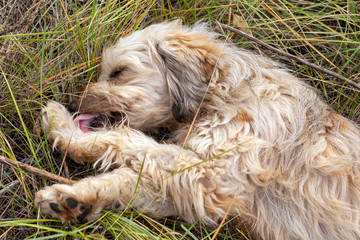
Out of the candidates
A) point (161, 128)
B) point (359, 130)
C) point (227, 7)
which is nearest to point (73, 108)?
point (161, 128)

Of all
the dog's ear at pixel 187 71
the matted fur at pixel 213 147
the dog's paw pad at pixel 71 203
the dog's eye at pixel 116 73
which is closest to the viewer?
the dog's paw pad at pixel 71 203

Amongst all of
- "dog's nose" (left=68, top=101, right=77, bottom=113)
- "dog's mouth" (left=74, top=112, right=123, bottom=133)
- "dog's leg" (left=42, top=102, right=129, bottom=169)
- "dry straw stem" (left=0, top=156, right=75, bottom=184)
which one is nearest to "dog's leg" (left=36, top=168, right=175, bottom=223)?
"dry straw stem" (left=0, top=156, right=75, bottom=184)

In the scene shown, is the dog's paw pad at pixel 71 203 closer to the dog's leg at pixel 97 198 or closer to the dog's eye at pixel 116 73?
the dog's leg at pixel 97 198

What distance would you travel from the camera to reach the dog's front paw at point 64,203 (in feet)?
8.57

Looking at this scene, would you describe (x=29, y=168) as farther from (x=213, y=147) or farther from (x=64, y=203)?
(x=213, y=147)

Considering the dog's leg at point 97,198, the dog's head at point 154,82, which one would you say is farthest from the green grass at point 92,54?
the dog's head at point 154,82

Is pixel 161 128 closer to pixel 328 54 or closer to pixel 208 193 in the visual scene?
pixel 208 193

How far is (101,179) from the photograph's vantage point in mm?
2828

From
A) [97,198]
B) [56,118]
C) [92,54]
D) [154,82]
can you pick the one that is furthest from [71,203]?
[92,54]

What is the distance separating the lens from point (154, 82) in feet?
11.0

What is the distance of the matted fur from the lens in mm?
2887

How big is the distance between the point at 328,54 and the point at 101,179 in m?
2.66

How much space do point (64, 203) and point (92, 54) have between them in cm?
153

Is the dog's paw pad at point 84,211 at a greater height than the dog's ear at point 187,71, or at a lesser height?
lesser
